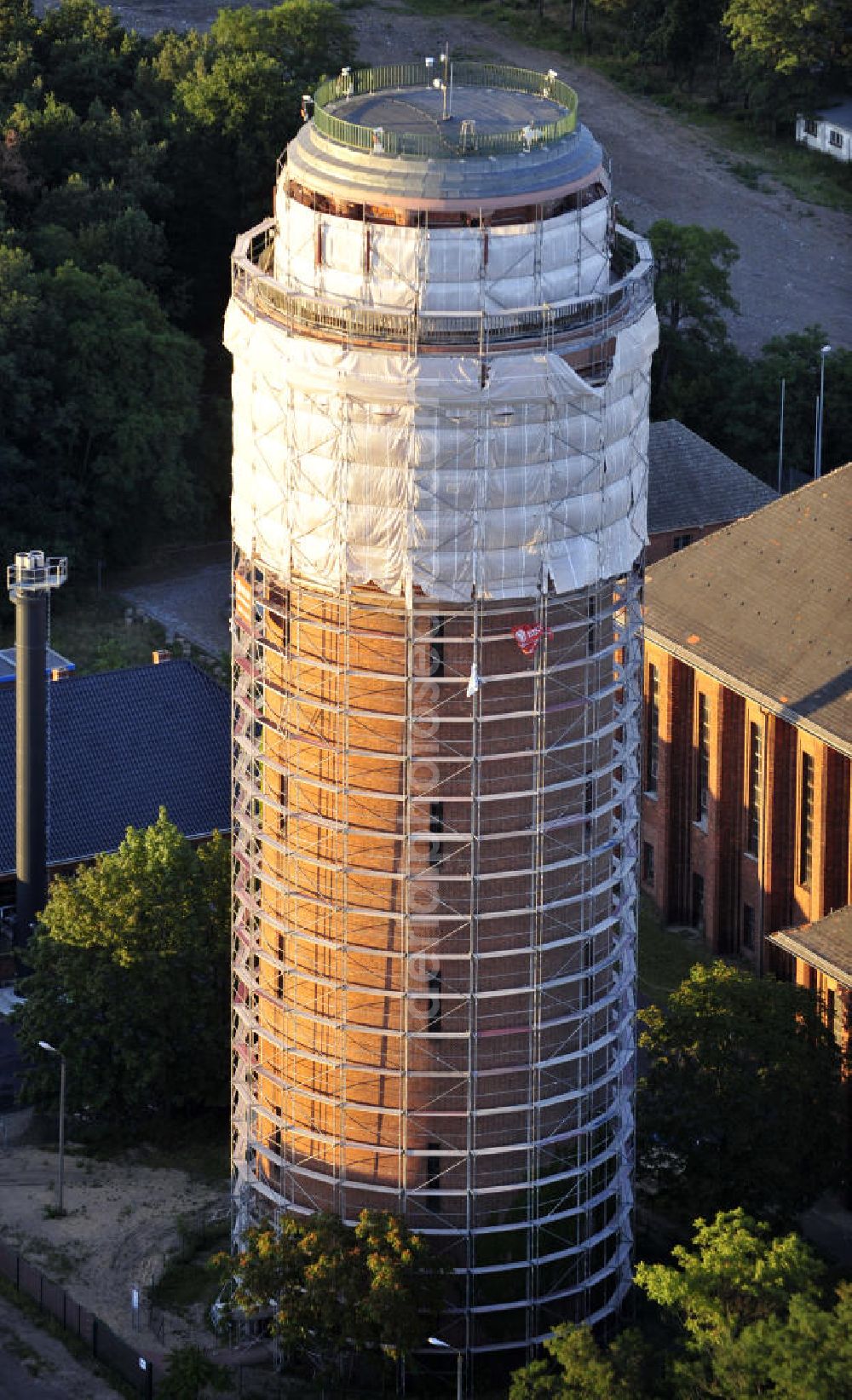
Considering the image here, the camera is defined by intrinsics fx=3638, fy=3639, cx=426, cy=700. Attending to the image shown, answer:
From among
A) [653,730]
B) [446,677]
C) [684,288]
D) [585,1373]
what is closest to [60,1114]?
[585,1373]

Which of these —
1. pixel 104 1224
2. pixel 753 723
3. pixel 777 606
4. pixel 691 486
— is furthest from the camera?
pixel 691 486

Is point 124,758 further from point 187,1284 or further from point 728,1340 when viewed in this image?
point 728,1340

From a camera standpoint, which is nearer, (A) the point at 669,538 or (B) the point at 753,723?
(B) the point at 753,723

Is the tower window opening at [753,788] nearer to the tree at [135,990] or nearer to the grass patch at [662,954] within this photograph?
the grass patch at [662,954]

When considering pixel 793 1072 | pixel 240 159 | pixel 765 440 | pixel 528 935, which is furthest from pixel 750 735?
pixel 240 159

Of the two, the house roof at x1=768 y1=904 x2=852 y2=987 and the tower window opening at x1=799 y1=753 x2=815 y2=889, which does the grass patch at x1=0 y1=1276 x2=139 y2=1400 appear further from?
the tower window opening at x1=799 y1=753 x2=815 y2=889

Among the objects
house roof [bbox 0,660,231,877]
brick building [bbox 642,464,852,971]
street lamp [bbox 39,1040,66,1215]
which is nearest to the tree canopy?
street lamp [bbox 39,1040,66,1215]
